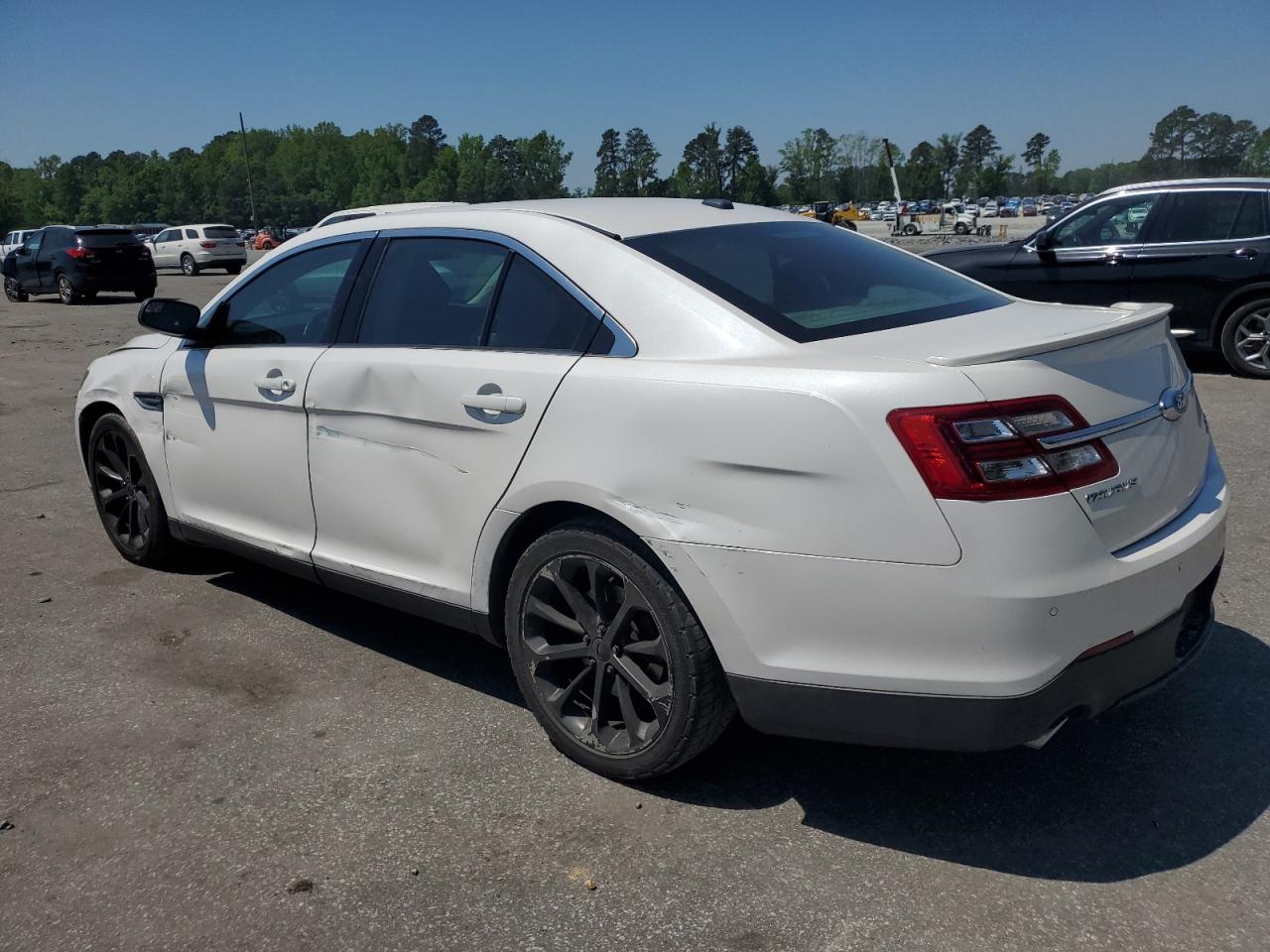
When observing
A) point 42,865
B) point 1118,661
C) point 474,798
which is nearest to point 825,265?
point 1118,661

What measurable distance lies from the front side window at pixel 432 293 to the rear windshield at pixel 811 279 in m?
0.53

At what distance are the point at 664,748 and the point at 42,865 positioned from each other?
1610 millimetres

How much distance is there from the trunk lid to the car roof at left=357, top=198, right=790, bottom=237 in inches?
33.5

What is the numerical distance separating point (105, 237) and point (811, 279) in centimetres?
2396

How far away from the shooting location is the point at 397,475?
354 centimetres

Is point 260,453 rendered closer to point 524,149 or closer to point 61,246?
point 61,246

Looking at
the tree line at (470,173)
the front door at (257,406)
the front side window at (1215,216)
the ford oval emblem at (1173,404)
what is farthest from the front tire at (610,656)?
the tree line at (470,173)

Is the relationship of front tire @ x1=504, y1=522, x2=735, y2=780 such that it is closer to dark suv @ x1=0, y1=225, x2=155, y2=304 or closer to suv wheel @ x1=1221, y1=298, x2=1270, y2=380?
suv wheel @ x1=1221, y1=298, x2=1270, y2=380

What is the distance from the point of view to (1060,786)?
3.03m

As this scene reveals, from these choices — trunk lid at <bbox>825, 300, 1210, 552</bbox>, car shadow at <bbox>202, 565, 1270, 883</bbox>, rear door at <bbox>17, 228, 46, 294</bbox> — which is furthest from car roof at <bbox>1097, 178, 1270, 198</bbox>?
rear door at <bbox>17, 228, 46, 294</bbox>

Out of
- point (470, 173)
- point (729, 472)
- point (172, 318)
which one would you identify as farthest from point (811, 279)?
point (470, 173)

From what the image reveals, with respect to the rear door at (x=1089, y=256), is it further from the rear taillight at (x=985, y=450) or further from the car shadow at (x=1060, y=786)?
the rear taillight at (x=985, y=450)

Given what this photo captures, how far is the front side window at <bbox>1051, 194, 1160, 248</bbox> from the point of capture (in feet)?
32.3

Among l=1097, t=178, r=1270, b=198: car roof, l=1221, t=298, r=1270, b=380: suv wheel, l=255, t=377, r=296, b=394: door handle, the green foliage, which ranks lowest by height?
l=1221, t=298, r=1270, b=380: suv wheel
